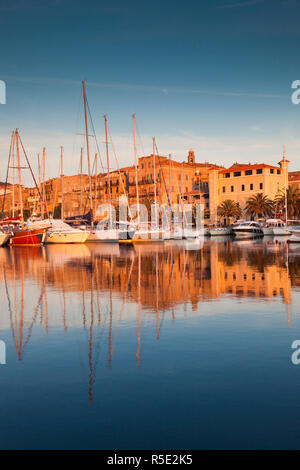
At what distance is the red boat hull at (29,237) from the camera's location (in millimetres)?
44344

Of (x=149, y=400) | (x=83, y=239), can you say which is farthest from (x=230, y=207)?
(x=149, y=400)

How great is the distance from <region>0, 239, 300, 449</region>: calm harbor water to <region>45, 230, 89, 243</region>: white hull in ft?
102

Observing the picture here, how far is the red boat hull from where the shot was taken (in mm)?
44344

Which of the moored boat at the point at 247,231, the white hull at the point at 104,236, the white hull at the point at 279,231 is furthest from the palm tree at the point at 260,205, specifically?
the white hull at the point at 104,236

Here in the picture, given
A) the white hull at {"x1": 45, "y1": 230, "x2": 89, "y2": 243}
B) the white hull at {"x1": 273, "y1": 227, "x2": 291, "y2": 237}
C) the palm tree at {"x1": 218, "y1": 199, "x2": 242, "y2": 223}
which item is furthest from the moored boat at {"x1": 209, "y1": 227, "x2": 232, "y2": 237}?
the white hull at {"x1": 45, "y1": 230, "x2": 89, "y2": 243}

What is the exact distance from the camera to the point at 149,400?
530 centimetres

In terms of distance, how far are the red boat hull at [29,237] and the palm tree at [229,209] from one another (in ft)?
130

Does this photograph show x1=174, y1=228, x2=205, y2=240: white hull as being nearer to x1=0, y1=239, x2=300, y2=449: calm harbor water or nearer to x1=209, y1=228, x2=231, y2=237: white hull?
x1=209, y1=228, x2=231, y2=237: white hull

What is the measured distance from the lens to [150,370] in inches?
249

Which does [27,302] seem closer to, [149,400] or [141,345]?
[141,345]

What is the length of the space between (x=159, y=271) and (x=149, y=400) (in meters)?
13.1

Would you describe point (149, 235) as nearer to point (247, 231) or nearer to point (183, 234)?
point (183, 234)

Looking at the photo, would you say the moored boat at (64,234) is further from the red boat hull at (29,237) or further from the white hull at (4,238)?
the white hull at (4,238)

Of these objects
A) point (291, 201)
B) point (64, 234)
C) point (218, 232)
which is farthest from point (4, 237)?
point (291, 201)
